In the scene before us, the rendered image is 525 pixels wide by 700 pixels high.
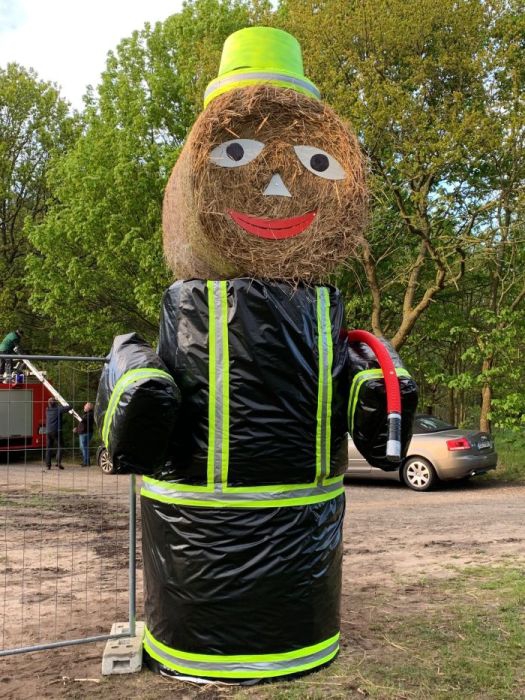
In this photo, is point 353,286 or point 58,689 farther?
point 353,286

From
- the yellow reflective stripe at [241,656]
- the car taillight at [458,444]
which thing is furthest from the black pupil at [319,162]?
the car taillight at [458,444]

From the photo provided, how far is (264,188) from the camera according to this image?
3402mm

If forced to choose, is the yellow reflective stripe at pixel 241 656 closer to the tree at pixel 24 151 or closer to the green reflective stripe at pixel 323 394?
the green reflective stripe at pixel 323 394

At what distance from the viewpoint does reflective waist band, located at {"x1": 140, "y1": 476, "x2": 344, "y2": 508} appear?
3.22m

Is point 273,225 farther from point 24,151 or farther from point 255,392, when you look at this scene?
point 24,151

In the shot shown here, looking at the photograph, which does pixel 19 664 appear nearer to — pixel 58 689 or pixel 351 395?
pixel 58 689

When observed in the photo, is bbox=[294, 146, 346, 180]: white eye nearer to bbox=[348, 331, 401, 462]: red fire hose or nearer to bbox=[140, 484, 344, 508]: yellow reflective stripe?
bbox=[348, 331, 401, 462]: red fire hose

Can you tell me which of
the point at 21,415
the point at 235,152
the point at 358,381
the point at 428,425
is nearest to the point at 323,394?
the point at 358,381

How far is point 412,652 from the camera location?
147 inches

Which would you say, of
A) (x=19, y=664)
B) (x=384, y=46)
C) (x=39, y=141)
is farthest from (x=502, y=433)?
(x=39, y=141)

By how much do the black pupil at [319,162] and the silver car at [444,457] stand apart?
7596 mm

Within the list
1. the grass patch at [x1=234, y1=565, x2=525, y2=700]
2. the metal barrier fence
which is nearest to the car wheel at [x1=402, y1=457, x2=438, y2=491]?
the metal barrier fence

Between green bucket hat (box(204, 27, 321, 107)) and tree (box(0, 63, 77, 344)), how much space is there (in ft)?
59.2

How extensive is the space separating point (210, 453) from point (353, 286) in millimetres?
12572
